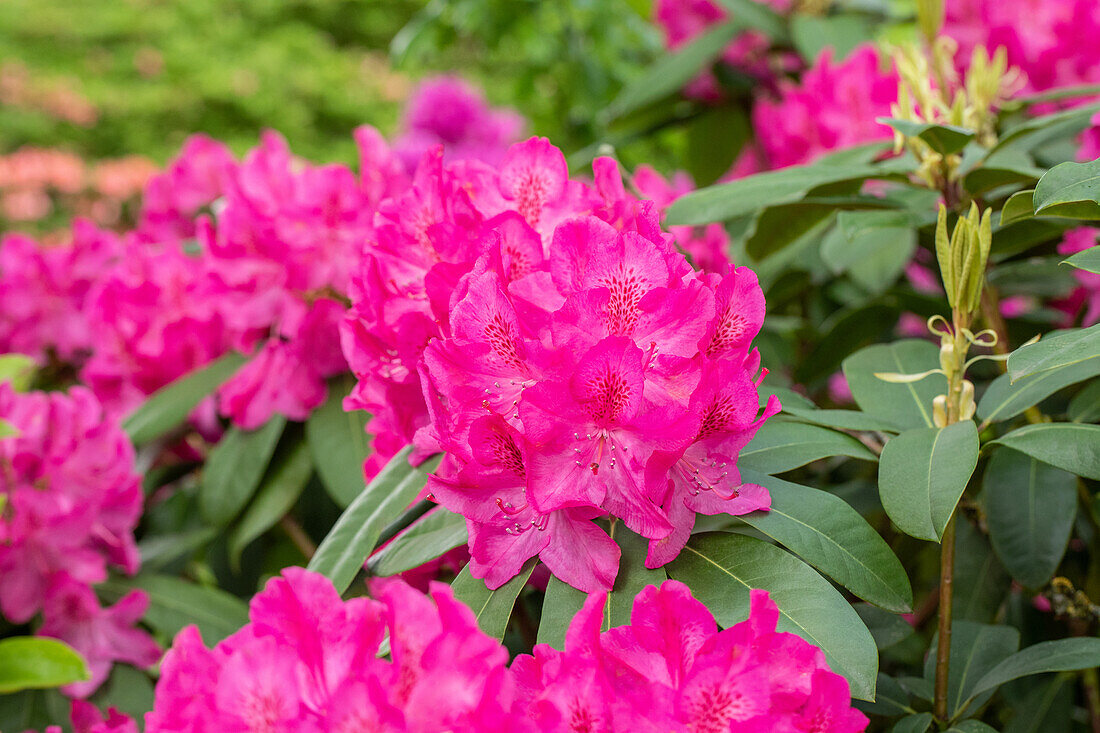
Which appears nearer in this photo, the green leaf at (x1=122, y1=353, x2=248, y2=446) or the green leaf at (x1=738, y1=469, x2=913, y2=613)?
the green leaf at (x1=738, y1=469, x2=913, y2=613)

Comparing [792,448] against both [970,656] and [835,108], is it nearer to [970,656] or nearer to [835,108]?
[970,656]

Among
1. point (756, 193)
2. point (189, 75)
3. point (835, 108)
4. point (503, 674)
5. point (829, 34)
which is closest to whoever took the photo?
point (503, 674)

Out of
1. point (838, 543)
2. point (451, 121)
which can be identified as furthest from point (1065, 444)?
point (451, 121)

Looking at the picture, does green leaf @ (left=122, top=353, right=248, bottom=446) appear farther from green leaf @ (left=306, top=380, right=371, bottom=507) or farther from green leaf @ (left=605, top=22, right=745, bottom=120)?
green leaf @ (left=605, top=22, right=745, bottom=120)

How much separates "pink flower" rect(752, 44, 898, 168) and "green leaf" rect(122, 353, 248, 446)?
87 centimetres

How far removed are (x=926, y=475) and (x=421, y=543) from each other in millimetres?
348

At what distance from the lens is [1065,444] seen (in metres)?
0.62

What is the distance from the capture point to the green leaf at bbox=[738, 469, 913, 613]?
564 mm

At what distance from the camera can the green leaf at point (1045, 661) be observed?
0.61 meters

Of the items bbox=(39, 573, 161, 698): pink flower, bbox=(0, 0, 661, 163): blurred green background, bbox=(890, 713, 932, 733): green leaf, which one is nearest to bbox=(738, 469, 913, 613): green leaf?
bbox=(890, 713, 932, 733): green leaf

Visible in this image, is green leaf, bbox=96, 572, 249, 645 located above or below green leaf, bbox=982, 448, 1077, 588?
below

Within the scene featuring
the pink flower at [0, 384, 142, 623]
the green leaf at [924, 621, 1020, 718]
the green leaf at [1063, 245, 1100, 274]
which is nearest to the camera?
the green leaf at [1063, 245, 1100, 274]

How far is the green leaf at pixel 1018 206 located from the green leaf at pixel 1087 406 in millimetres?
196

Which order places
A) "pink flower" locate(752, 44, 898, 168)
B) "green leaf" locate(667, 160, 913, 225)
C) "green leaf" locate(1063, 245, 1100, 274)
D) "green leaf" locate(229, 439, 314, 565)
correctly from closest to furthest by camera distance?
"green leaf" locate(1063, 245, 1100, 274)
"green leaf" locate(667, 160, 913, 225)
"green leaf" locate(229, 439, 314, 565)
"pink flower" locate(752, 44, 898, 168)
